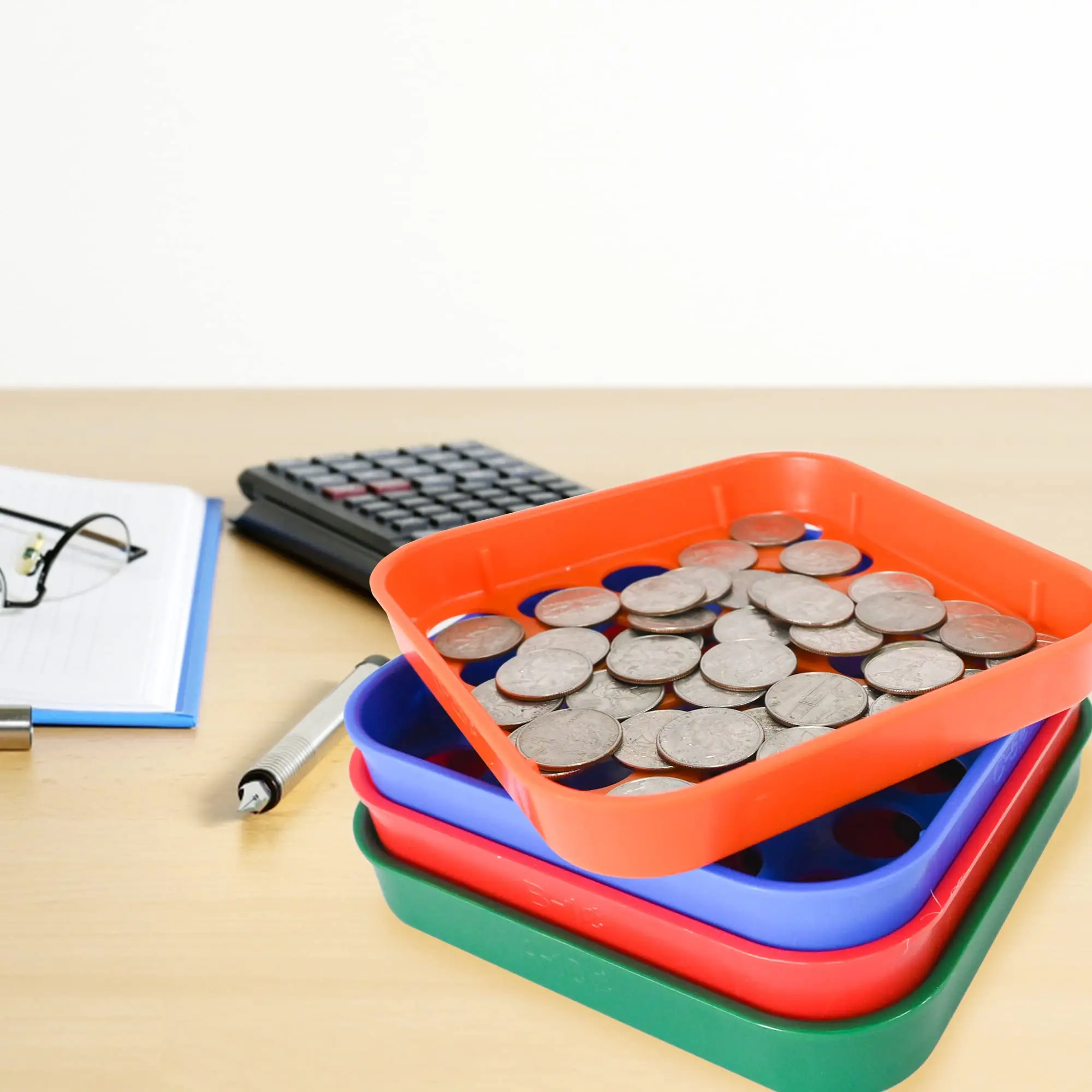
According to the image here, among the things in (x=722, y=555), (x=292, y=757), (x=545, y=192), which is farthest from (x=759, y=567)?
(x=545, y=192)

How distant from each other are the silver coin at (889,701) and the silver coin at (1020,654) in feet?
0.10

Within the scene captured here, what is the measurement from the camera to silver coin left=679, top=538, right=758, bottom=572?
53 centimetres

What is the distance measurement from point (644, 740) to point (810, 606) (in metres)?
0.12

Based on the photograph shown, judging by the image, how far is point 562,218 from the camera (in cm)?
129

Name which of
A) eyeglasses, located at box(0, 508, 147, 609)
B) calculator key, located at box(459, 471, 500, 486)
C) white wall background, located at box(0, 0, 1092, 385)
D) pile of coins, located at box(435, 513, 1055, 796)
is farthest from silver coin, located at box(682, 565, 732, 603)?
white wall background, located at box(0, 0, 1092, 385)

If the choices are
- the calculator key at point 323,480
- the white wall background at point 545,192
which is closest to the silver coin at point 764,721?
the calculator key at point 323,480

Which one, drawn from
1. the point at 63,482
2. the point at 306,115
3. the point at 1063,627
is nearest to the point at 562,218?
the point at 306,115

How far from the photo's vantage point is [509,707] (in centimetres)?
43

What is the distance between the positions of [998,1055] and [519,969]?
0.48 ft

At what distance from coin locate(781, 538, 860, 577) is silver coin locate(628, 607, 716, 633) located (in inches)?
2.3

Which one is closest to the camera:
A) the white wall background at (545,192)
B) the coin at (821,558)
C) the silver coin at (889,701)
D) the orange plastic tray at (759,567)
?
the orange plastic tray at (759,567)

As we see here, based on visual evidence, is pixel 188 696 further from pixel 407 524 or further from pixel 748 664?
pixel 748 664

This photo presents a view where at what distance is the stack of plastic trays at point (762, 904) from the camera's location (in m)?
0.32

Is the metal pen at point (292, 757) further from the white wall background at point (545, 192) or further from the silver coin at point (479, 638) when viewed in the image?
the white wall background at point (545, 192)
